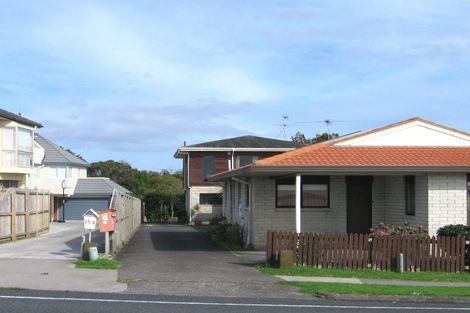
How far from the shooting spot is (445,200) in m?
20.1

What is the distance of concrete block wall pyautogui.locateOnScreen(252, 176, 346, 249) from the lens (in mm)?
22484

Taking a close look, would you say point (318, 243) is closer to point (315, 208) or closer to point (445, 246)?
point (445, 246)

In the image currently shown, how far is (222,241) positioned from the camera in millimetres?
26859

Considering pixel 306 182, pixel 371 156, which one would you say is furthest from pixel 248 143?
pixel 371 156

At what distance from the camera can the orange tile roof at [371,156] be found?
1962 centimetres

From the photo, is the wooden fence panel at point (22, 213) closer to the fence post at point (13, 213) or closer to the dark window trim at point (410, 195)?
the fence post at point (13, 213)

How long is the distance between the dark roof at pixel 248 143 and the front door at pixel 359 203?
26782 millimetres

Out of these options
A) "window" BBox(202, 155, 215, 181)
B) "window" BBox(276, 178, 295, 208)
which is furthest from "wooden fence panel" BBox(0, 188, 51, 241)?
"window" BBox(202, 155, 215, 181)

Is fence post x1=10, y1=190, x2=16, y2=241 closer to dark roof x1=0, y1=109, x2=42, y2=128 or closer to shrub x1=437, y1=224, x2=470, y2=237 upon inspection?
dark roof x1=0, y1=109, x2=42, y2=128

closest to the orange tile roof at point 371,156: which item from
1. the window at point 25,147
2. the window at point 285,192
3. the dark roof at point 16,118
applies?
the window at point 285,192

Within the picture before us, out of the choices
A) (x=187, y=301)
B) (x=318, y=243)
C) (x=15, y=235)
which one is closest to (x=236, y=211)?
(x=15, y=235)

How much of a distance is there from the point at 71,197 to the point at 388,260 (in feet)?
133

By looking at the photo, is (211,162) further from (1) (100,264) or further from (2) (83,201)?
(1) (100,264)

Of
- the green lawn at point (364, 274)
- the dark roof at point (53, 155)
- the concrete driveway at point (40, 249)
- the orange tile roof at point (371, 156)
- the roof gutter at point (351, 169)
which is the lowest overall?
Answer: the green lawn at point (364, 274)
